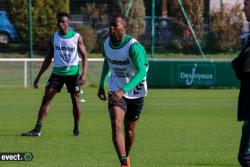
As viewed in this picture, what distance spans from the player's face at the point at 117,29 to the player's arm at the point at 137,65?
0.23 meters

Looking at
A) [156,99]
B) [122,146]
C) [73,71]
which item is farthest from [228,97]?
[122,146]

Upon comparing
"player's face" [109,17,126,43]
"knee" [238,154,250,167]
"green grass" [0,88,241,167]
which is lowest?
"green grass" [0,88,241,167]

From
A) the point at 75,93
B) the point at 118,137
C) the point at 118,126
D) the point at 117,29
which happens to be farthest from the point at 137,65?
the point at 75,93

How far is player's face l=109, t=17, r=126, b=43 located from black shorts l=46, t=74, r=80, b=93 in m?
4.69

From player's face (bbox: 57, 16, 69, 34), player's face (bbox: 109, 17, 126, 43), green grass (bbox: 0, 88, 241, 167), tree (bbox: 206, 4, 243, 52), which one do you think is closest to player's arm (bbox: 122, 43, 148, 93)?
player's face (bbox: 109, 17, 126, 43)

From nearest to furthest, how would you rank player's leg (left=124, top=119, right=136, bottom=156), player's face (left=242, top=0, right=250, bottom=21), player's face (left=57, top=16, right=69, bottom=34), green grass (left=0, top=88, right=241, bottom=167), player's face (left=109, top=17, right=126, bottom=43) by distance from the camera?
player's face (left=242, top=0, right=250, bottom=21) → player's face (left=109, top=17, right=126, bottom=43) → player's leg (left=124, top=119, right=136, bottom=156) → green grass (left=0, top=88, right=241, bottom=167) → player's face (left=57, top=16, right=69, bottom=34)

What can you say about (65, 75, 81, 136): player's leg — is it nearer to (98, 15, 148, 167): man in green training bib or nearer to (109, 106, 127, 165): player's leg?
(98, 15, 148, 167): man in green training bib

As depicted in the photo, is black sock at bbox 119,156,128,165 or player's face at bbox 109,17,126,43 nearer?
black sock at bbox 119,156,128,165

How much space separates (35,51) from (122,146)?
23528mm

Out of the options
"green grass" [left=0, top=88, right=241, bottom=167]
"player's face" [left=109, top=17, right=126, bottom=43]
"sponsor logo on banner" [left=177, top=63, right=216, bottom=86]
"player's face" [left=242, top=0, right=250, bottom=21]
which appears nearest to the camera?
"player's face" [left=242, top=0, right=250, bottom=21]

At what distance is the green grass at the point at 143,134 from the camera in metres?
12.9

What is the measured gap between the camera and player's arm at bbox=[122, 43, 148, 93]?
11.2 m

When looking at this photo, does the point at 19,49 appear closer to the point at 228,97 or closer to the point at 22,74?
the point at 22,74

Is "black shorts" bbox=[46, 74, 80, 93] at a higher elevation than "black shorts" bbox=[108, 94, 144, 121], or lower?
lower
